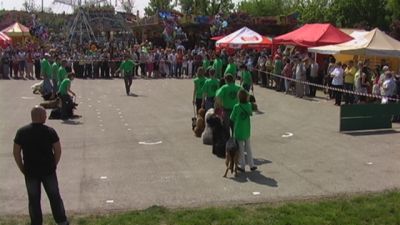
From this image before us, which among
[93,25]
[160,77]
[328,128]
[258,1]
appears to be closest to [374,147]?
[328,128]

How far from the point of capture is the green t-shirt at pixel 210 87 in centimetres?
1403

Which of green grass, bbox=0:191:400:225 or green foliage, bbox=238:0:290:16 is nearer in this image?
green grass, bbox=0:191:400:225

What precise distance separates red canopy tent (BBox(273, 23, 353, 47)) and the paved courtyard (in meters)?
6.61

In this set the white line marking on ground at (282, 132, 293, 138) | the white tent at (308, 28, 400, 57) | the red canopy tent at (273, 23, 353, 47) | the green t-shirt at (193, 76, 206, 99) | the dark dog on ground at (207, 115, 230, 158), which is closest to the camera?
the dark dog on ground at (207, 115, 230, 158)

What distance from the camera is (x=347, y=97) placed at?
20531 millimetres

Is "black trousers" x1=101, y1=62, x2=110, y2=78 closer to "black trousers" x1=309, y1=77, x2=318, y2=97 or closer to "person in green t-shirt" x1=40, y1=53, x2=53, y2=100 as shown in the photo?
"person in green t-shirt" x1=40, y1=53, x2=53, y2=100

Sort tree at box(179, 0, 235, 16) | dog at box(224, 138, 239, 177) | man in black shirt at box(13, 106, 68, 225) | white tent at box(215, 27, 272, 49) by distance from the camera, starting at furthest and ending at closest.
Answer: tree at box(179, 0, 235, 16)
white tent at box(215, 27, 272, 49)
dog at box(224, 138, 239, 177)
man in black shirt at box(13, 106, 68, 225)

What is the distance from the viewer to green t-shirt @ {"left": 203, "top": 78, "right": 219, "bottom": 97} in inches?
552

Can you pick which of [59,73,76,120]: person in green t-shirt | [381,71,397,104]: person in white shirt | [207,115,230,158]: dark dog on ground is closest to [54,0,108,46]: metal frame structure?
[59,73,76,120]: person in green t-shirt

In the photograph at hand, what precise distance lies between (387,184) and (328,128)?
6013 mm

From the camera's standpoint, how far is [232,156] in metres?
9.98

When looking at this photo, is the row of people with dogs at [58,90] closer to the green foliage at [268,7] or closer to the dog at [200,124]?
the dog at [200,124]

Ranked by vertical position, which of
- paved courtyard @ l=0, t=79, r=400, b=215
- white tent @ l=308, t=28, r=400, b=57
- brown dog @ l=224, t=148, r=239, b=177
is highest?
white tent @ l=308, t=28, r=400, b=57

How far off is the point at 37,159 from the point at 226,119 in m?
5.61
